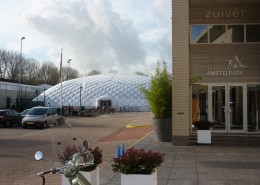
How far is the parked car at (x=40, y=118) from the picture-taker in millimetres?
31688

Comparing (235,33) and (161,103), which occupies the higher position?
(235,33)

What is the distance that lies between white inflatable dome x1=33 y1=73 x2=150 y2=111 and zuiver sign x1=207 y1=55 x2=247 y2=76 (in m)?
64.6

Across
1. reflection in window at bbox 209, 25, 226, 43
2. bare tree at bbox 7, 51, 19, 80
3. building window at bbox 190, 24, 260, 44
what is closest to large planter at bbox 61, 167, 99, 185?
building window at bbox 190, 24, 260, 44

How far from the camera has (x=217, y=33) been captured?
2031 cm

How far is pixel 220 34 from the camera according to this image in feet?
66.5

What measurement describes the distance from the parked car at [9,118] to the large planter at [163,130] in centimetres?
1730

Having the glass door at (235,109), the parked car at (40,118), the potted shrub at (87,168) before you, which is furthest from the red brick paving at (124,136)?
the potted shrub at (87,168)

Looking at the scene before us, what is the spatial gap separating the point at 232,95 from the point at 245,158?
6695mm

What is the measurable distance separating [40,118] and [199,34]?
15964 mm

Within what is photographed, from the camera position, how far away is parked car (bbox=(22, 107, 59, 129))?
31.7 metres

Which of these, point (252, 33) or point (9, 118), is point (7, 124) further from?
point (252, 33)

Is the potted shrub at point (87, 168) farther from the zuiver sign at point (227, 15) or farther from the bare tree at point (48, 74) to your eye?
the bare tree at point (48, 74)

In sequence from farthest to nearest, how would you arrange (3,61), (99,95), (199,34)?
1. (3,61)
2. (99,95)
3. (199,34)

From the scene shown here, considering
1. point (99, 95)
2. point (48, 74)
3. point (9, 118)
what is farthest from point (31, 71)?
point (9, 118)
